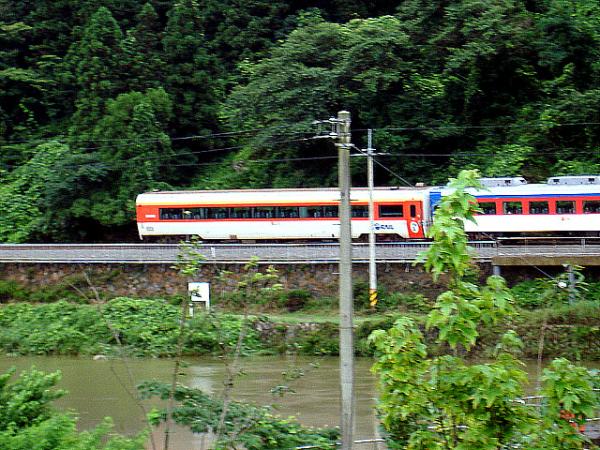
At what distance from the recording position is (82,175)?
29.8 meters

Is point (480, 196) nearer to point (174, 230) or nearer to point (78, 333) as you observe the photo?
point (174, 230)

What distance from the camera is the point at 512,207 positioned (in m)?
24.9

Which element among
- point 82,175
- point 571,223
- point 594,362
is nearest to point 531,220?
point 571,223

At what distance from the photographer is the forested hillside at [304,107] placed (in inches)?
1176

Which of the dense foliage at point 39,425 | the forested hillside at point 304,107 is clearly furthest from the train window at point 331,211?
the dense foliage at point 39,425

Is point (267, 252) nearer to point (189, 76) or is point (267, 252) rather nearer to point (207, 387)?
point (207, 387)

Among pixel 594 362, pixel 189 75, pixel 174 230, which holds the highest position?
pixel 189 75

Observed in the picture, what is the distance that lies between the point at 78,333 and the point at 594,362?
13206mm

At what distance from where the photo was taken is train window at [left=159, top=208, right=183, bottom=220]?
1086 inches

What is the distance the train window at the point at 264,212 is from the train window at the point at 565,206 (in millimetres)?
8565

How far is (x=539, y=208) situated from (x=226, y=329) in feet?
32.9

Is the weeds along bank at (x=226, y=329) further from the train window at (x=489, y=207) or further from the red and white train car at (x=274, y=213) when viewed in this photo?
the train window at (x=489, y=207)

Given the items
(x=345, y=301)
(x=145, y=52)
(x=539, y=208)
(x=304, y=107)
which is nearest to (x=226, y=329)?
(x=539, y=208)

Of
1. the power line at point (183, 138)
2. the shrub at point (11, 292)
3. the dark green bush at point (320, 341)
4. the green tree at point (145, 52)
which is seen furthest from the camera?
the green tree at point (145, 52)
